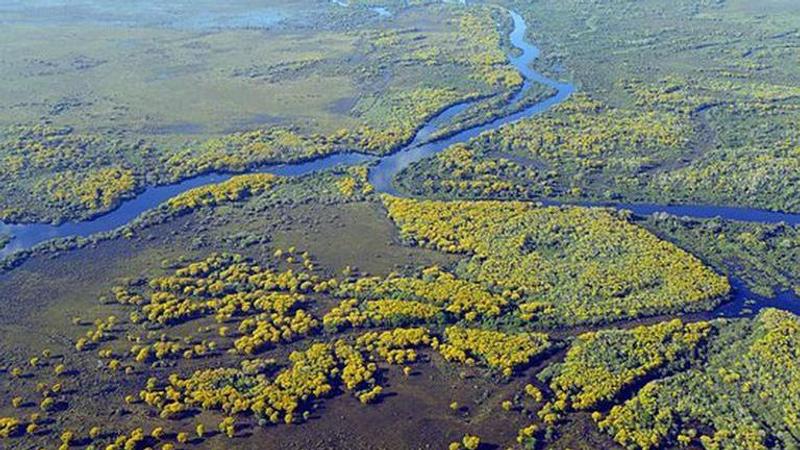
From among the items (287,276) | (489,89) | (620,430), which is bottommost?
(620,430)

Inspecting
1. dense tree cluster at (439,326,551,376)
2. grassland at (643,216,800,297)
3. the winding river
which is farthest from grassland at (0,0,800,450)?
the winding river

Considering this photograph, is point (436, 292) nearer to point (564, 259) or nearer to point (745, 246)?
point (564, 259)

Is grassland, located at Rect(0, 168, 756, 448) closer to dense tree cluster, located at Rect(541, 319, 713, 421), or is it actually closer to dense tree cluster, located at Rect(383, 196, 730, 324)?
dense tree cluster, located at Rect(383, 196, 730, 324)

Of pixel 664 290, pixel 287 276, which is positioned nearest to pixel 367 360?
pixel 287 276

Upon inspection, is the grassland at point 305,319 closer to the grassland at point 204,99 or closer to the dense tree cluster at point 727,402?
the dense tree cluster at point 727,402

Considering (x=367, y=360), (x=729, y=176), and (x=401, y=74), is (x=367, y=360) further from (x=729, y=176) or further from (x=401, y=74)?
(x=401, y=74)
